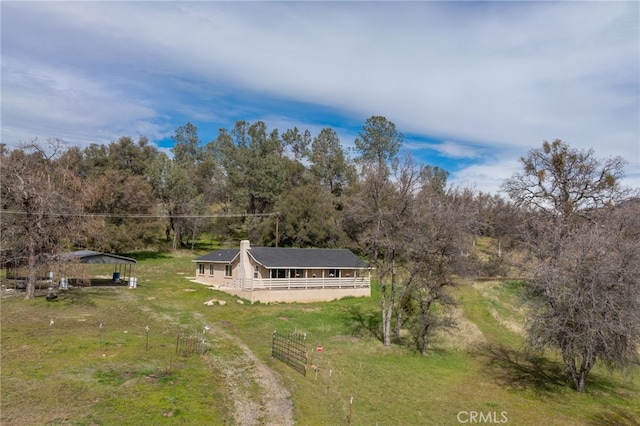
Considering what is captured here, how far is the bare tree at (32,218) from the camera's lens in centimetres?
2861

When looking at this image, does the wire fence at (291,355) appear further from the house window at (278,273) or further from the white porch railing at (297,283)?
the house window at (278,273)

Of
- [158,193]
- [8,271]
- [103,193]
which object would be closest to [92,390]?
[8,271]

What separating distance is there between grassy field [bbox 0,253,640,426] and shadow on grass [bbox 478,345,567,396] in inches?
4.2

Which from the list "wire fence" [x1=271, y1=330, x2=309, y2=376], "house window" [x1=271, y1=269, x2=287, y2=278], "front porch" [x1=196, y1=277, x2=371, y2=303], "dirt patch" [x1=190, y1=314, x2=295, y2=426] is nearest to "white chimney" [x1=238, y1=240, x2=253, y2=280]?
"front porch" [x1=196, y1=277, x2=371, y2=303]

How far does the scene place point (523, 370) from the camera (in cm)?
2462

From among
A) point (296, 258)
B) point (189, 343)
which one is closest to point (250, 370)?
point (189, 343)

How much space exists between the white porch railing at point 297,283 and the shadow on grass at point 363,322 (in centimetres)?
469

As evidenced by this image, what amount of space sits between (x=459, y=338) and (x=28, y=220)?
105ft

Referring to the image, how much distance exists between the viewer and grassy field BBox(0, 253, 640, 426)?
14.3 m

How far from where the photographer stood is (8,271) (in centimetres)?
3650

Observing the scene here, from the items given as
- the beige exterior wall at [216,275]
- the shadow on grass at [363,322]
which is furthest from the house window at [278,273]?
the shadow on grass at [363,322]

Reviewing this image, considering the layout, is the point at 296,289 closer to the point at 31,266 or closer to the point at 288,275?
the point at 288,275

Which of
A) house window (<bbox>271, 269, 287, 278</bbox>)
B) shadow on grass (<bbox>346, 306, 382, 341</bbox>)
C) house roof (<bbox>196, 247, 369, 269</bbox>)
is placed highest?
house roof (<bbox>196, 247, 369, 269</bbox>)

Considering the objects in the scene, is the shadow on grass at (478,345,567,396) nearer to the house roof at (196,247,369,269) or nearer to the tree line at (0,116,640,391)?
the tree line at (0,116,640,391)
